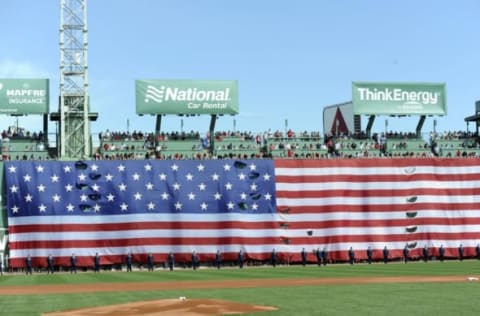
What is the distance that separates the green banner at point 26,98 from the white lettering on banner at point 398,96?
23174mm

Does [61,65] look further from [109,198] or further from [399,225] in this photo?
[399,225]

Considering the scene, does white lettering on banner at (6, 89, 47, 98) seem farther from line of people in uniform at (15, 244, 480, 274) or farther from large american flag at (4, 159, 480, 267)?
line of people in uniform at (15, 244, 480, 274)

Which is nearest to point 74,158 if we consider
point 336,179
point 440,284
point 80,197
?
point 80,197

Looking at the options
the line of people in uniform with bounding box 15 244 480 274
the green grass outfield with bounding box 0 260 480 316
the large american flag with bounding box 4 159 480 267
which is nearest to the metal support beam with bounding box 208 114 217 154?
the large american flag with bounding box 4 159 480 267

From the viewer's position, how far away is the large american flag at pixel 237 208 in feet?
147

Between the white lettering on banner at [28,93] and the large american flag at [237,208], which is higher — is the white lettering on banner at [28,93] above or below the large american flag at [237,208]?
above

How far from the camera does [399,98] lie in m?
55.4

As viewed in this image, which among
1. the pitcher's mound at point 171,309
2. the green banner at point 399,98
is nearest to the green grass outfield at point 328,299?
the pitcher's mound at point 171,309

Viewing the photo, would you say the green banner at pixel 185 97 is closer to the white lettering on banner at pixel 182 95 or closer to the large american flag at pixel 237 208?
the white lettering on banner at pixel 182 95

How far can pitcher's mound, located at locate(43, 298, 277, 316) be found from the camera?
1734cm

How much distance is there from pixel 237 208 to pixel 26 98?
16702mm

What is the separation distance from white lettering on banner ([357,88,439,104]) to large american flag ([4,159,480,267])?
7398 millimetres

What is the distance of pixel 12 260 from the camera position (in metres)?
43.9

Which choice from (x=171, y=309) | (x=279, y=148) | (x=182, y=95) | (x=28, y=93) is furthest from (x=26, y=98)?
(x=171, y=309)
